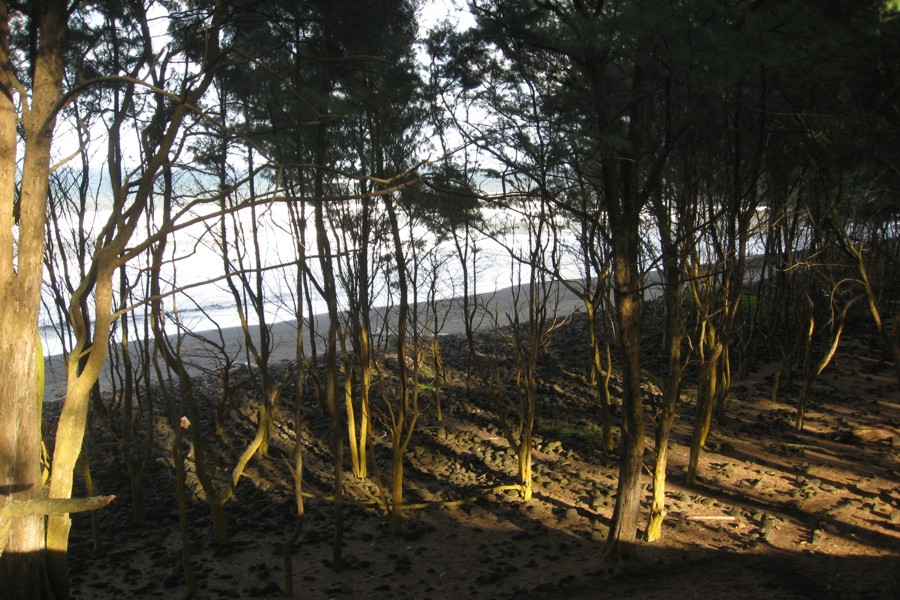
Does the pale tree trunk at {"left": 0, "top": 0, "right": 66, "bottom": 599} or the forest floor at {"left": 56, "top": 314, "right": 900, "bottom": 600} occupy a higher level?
the pale tree trunk at {"left": 0, "top": 0, "right": 66, "bottom": 599}

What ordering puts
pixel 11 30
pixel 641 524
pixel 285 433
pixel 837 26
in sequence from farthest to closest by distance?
pixel 285 433 < pixel 641 524 < pixel 11 30 < pixel 837 26

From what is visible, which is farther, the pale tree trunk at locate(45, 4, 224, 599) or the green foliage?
the green foliage

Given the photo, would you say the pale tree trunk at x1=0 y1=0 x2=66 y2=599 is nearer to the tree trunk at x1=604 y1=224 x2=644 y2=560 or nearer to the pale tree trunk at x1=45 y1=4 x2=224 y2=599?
the pale tree trunk at x1=45 y1=4 x2=224 y2=599

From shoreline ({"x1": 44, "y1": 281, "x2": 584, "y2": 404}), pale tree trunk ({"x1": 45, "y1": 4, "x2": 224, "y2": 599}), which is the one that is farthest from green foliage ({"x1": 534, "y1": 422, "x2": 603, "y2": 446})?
pale tree trunk ({"x1": 45, "y1": 4, "x2": 224, "y2": 599})

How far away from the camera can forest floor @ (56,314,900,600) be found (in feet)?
20.5

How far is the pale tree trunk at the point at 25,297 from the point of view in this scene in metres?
4.63

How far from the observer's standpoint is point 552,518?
A: 7902mm

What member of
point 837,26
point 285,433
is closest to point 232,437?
point 285,433

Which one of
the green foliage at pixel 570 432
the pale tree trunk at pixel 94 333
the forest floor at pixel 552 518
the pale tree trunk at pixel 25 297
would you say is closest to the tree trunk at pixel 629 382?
the forest floor at pixel 552 518

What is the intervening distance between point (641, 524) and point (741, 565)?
1262 millimetres

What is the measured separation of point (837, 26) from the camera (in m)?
4.73

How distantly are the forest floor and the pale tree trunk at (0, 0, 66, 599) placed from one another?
2.08 meters

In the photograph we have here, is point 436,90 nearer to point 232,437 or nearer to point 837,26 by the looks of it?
point 837,26

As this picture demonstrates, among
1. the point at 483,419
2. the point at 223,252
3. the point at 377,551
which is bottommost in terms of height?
the point at 377,551
